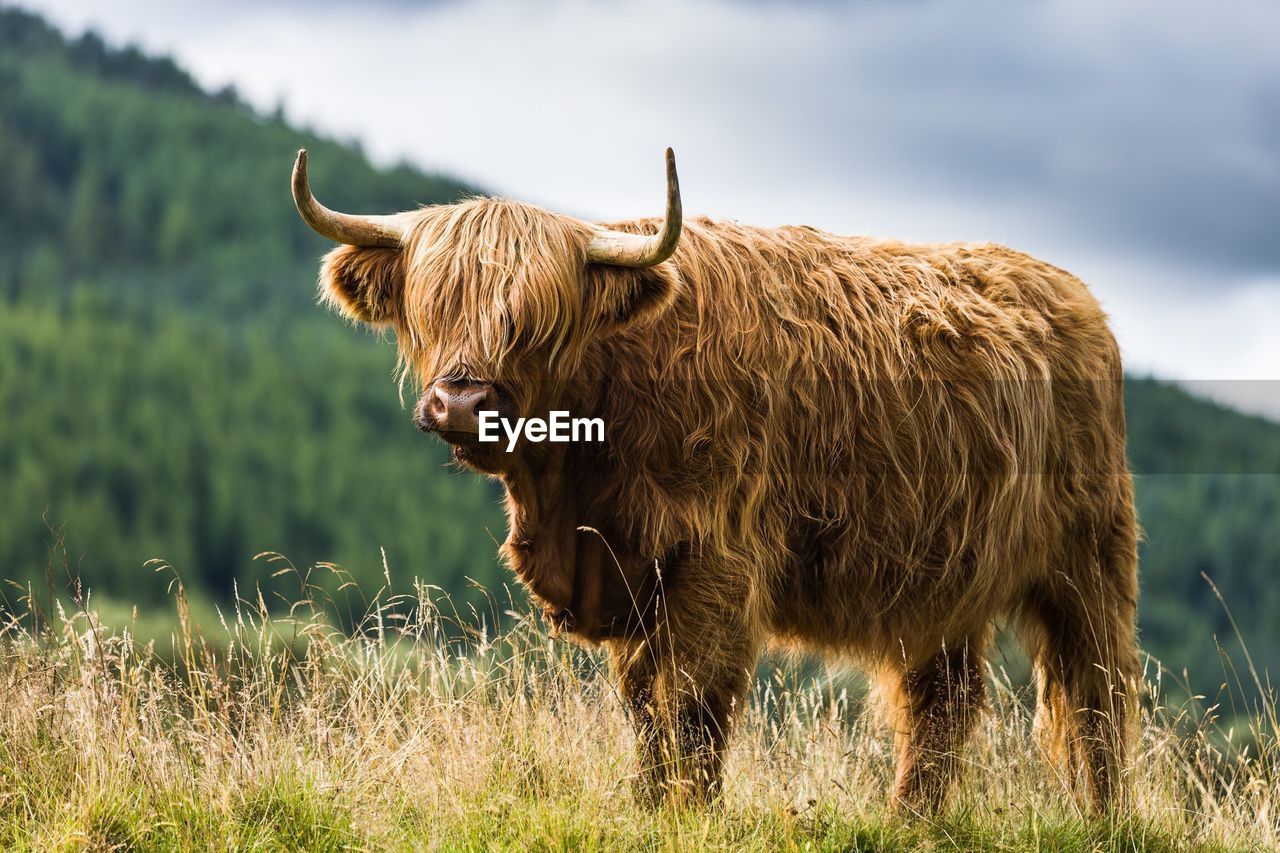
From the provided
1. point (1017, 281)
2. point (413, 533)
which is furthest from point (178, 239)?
point (1017, 281)

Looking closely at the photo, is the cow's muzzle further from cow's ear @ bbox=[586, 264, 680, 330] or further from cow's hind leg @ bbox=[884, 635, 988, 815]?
cow's hind leg @ bbox=[884, 635, 988, 815]

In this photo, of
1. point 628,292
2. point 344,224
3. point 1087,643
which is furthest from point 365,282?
point 1087,643

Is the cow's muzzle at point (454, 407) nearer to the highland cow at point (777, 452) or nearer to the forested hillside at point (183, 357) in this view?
the highland cow at point (777, 452)

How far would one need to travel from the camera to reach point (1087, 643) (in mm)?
5531

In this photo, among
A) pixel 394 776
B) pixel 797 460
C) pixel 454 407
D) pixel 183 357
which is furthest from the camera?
pixel 183 357

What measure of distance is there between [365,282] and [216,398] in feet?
268

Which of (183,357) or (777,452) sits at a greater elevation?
(777,452)

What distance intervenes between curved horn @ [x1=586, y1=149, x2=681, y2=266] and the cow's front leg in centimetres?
100

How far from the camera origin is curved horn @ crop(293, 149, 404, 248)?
4.20 m

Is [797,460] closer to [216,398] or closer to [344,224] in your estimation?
[344,224]

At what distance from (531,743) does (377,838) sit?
0.65 metres

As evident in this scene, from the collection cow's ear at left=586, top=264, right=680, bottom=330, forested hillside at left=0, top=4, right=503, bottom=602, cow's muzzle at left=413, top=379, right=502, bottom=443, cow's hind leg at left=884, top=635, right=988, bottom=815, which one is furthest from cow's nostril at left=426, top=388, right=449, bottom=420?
forested hillside at left=0, top=4, right=503, bottom=602

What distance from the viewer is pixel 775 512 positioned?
4.52 metres

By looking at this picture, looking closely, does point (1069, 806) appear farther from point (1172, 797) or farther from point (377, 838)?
point (377, 838)
